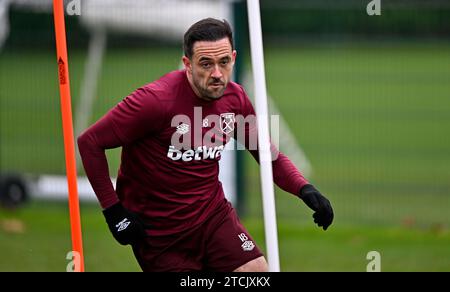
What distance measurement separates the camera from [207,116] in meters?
6.30

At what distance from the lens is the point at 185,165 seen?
6.33m

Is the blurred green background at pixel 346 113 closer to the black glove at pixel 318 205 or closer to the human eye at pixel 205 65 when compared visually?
the black glove at pixel 318 205

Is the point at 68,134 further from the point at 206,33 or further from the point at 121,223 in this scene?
the point at 206,33

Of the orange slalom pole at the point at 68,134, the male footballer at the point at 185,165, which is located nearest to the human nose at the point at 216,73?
the male footballer at the point at 185,165

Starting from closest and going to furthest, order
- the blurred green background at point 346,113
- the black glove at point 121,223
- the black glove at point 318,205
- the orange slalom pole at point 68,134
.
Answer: the orange slalom pole at point 68,134
the black glove at point 121,223
the black glove at point 318,205
the blurred green background at point 346,113

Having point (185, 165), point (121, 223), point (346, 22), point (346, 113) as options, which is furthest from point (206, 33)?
point (346, 22)

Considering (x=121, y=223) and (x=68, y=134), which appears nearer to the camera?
(x=68, y=134)

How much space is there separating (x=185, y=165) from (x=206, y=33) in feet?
2.79

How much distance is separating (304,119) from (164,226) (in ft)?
25.7

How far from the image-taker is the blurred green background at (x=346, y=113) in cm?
1208

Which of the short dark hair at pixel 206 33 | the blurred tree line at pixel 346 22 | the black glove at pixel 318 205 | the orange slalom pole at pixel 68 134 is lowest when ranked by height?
the black glove at pixel 318 205

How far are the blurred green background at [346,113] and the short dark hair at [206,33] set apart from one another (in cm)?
553

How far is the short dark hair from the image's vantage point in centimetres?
606

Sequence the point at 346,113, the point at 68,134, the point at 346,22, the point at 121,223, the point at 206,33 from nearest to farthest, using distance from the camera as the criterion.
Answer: the point at 68,134 → the point at 206,33 → the point at 121,223 → the point at 346,113 → the point at 346,22
